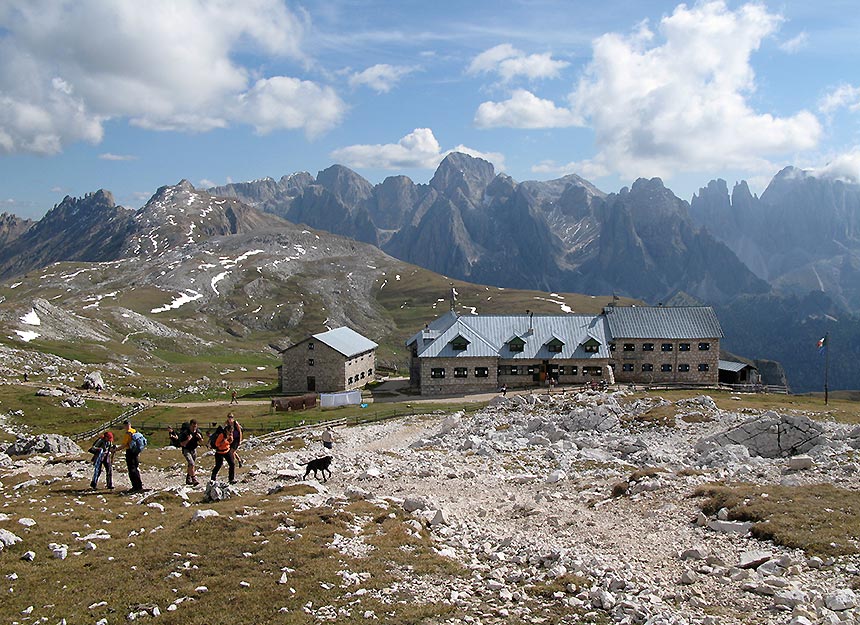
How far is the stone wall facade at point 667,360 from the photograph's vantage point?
85.4 metres

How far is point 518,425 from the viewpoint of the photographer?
51.6 meters

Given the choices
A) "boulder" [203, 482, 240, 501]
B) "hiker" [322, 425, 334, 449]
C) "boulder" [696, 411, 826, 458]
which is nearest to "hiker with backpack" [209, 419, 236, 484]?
"boulder" [203, 482, 240, 501]

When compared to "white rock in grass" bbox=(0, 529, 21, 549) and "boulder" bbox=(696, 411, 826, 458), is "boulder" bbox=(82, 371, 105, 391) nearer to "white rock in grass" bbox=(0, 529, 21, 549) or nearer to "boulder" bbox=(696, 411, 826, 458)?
"white rock in grass" bbox=(0, 529, 21, 549)

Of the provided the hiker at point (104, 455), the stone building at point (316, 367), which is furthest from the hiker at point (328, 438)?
the stone building at point (316, 367)

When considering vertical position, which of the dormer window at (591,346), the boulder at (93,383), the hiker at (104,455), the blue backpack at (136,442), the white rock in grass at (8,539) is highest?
the dormer window at (591,346)

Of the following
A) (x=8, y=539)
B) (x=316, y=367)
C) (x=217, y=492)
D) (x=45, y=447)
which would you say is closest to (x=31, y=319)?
(x=316, y=367)

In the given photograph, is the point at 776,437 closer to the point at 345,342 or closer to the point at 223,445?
the point at 223,445

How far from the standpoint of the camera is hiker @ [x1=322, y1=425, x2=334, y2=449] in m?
47.4

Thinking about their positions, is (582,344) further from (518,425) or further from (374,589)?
(374,589)

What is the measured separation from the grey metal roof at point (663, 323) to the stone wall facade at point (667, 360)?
2.62 feet

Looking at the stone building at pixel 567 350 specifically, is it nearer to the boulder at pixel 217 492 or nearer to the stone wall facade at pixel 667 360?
the stone wall facade at pixel 667 360

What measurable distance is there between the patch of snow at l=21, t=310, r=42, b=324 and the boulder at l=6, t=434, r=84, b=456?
301 feet

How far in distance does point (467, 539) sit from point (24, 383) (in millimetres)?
76783

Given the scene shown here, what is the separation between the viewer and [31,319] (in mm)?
126688
